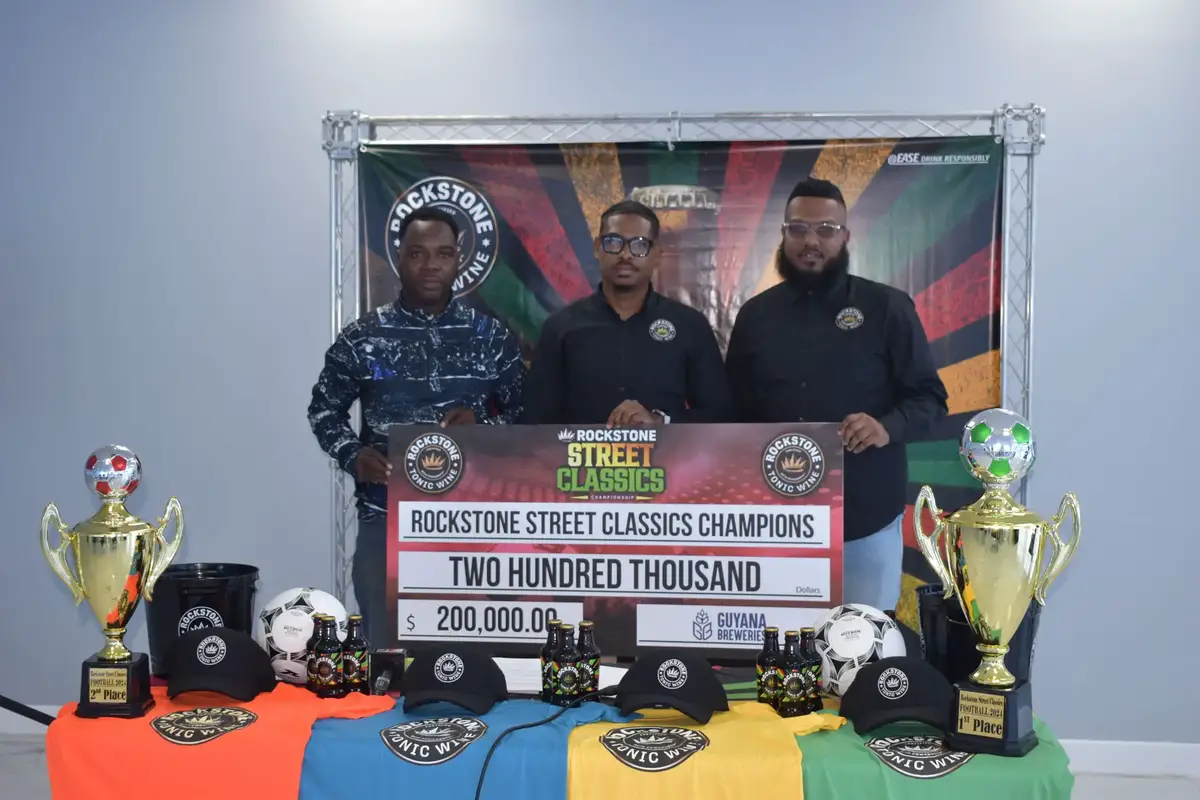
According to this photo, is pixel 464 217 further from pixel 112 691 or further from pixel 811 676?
pixel 811 676

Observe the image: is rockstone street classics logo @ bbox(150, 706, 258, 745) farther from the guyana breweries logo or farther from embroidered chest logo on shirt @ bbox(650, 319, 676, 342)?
embroidered chest logo on shirt @ bbox(650, 319, 676, 342)

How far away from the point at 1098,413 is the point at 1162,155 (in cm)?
88

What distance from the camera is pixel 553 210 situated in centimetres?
333

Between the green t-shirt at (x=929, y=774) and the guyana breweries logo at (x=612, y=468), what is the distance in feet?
2.46

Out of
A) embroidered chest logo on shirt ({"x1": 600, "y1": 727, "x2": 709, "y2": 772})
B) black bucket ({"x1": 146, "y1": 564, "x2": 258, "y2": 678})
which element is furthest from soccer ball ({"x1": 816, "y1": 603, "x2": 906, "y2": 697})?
black bucket ({"x1": 146, "y1": 564, "x2": 258, "y2": 678})

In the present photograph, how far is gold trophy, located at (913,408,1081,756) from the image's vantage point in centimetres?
159

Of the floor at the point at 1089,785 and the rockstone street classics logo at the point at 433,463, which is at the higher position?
the rockstone street classics logo at the point at 433,463

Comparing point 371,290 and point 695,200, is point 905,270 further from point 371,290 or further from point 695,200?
point 371,290

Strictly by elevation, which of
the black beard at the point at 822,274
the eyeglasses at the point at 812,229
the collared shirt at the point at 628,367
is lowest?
the collared shirt at the point at 628,367

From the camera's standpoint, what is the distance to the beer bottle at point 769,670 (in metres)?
1.79

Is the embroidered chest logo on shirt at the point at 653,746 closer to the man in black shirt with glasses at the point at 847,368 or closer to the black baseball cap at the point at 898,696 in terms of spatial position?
the black baseball cap at the point at 898,696

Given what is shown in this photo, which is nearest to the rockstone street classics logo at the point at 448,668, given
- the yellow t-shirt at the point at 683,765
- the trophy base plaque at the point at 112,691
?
the yellow t-shirt at the point at 683,765

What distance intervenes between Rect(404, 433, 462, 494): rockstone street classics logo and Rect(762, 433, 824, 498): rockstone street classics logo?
2.23ft

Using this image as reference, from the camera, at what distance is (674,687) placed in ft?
5.73
